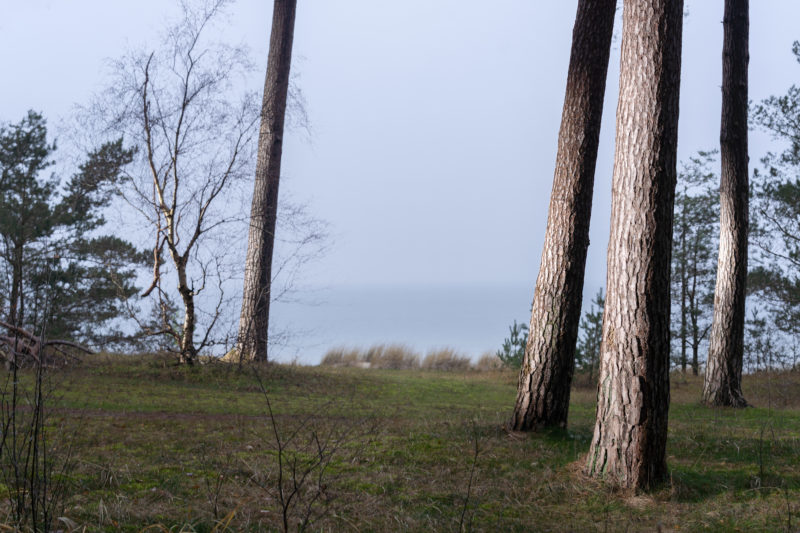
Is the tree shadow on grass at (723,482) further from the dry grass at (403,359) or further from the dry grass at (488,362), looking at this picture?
the dry grass at (403,359)

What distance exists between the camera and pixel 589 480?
425 centimetres

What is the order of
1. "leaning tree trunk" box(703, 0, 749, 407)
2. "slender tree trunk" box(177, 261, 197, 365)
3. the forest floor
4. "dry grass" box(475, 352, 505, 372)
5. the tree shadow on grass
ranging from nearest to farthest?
1. the forest floor
2. the tree shadow on grass
3. "leaning tree trunk" box(703, 0, 749, 407)
4. "slender tree trunk" box(177, 261, 197, 365)
5. "dry grass" box(475, 352, 505, 372)

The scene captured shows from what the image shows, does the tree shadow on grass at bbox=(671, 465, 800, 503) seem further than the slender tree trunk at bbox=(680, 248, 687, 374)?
No

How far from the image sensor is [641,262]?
Result: 165 inches

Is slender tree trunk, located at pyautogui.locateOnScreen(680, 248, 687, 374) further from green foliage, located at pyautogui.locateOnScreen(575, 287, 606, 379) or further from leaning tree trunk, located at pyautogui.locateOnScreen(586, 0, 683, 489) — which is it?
leaning tree trunk, located at pyautogui.locateOnScreen(586, 0, 683, 489)

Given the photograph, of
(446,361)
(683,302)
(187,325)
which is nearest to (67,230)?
(187,325)

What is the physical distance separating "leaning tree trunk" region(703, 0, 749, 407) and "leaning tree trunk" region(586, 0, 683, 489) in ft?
16.9

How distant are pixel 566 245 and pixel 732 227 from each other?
4.36 m

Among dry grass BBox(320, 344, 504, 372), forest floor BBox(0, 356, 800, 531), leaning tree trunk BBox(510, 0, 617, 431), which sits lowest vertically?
forest floor BBox(0, 356, 800, 531)

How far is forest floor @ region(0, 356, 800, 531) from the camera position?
3385 millimetres

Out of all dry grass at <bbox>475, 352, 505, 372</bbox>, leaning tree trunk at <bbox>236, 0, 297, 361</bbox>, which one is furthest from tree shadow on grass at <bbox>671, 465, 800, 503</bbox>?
dry grass at <bbox>475, 352, 505, 372</bbox>

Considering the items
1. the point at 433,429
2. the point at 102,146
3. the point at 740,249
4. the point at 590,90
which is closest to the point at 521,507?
the point at 433,429

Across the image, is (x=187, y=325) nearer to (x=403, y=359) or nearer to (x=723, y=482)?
(x=403, y=359)

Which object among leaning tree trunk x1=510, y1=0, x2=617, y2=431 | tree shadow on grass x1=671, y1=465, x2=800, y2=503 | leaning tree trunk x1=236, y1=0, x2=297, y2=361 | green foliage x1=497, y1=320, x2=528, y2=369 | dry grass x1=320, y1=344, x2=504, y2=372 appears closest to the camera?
tree shadow on grass x1=671, y1=465, x2=800, y2=503
